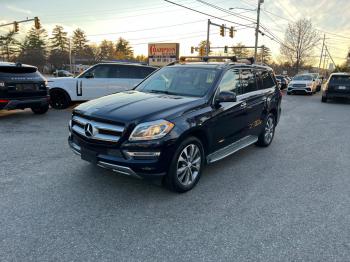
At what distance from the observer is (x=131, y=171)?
11.9ft

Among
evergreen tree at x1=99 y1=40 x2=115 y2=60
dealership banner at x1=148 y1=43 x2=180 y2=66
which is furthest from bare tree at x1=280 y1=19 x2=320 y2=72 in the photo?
evergreen tree at x1=99 y1=40 x2=115 y2=60

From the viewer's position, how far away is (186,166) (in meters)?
4.12

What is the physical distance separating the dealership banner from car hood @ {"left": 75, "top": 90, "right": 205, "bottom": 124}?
28.7m

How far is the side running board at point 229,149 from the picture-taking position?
180 inches

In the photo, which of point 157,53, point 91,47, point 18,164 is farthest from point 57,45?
point 18,164

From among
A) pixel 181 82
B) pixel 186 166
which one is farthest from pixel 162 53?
pixel 186 166

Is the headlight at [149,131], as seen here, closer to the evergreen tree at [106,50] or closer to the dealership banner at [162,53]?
the dealership banner at [162,53]

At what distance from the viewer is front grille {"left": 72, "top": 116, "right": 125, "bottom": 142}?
367 centimetres

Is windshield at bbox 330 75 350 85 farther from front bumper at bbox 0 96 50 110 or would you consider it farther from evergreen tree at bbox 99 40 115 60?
evergreen tree at bbox 99 40 115 60

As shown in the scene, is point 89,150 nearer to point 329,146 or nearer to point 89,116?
point 89,116

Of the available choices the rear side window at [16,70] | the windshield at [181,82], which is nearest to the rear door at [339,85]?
the windshield at [181,82]

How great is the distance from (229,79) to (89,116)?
7.86ft

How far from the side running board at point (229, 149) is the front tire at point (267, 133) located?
586mm

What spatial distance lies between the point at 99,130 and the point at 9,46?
98318mm
